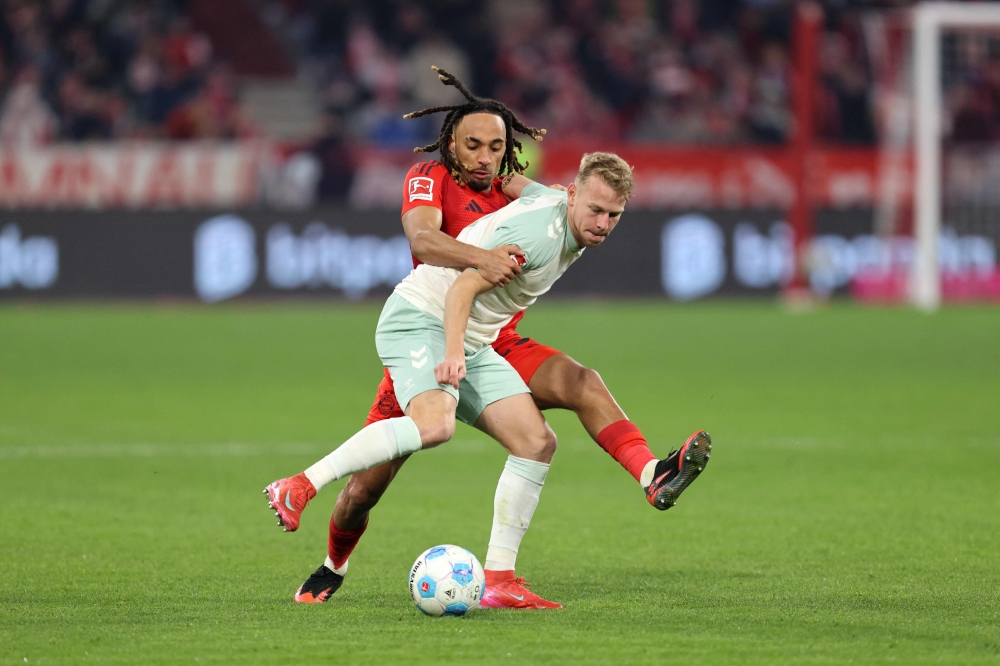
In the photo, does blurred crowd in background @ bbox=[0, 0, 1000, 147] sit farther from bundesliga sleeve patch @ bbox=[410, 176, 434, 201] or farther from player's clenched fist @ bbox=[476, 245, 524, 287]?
player's clenched fist @ bbox=[476, 245, 524, 287]

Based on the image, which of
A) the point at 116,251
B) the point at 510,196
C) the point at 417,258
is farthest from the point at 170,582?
the point at 116,251

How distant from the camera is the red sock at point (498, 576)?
5.09 metres

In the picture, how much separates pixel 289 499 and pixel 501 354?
4.06 feet

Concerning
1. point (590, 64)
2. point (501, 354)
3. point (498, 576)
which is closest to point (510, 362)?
point (501, 354)

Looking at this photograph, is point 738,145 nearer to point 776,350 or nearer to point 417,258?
point 776,350

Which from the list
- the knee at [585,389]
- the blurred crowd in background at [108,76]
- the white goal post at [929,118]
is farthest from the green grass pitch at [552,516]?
the blurred crowd in background at [108,76]

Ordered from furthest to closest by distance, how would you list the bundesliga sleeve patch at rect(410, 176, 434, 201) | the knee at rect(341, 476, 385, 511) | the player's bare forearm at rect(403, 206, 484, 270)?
the bundesliga sleeve patch at rect(410, 176, 434, 201)
the knee at rect(341, 476, 385, 511)
the player's bare forearm at rect(403, 206, 484, 270)

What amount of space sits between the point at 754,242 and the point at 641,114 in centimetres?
371

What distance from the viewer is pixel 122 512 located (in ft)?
23.1

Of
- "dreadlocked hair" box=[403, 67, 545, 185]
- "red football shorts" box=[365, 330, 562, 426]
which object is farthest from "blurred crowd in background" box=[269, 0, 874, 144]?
"red football shorts" box=[365, 330, 562, 426]

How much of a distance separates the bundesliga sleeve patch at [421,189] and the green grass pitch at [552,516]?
1.48m

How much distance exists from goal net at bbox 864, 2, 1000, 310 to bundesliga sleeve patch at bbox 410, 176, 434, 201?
1425 centimetres

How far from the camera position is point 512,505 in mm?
5148

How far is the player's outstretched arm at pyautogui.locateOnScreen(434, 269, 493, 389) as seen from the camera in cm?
482
